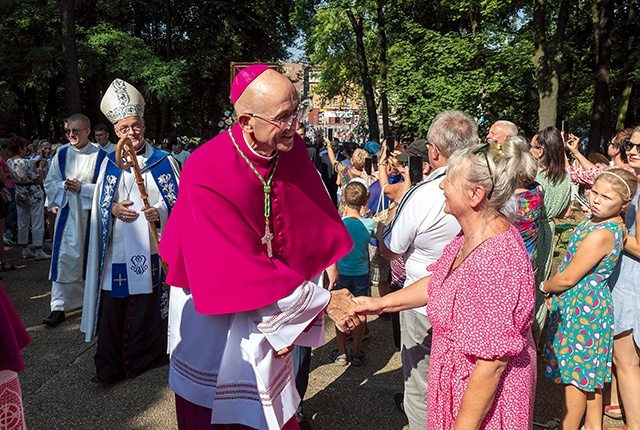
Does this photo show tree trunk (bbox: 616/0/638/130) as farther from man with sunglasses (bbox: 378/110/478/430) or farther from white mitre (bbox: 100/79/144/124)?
white mitre (bbox: 100/79/144/124)

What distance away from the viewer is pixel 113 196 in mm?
4324

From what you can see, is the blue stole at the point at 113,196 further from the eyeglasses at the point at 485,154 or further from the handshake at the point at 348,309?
the eyeglasses at the point at 485,154

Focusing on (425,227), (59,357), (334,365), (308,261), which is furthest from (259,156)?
(59,357)

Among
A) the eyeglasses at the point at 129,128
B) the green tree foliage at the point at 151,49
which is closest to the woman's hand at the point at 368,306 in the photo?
the eyeglasses at the point at 129,128

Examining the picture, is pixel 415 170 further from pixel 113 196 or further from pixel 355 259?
pixel 113 196

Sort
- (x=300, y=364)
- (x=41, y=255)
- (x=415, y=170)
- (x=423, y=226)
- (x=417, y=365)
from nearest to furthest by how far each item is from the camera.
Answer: (x=423, y=226) → (x=417, y=365) → (x=415, y=170) → (x=300, y=364) → (x=41, y=255)

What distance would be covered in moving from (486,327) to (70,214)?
4.79 meters

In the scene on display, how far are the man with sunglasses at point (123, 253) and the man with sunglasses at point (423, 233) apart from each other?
2.14 metres

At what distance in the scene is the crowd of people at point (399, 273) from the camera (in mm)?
2061

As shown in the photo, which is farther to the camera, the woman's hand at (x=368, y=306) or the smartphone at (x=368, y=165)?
the smartphone at (x=368, y=165)

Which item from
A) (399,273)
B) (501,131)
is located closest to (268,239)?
(399,273)

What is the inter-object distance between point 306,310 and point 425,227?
91cm

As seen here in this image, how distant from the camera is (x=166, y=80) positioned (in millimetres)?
16859

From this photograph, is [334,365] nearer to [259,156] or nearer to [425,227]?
[425,227]
